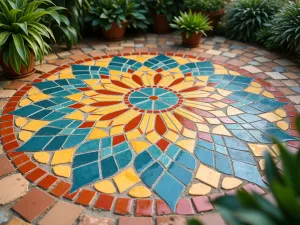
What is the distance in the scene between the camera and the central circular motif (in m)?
2.61

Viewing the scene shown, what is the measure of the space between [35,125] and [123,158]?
0.89 metres

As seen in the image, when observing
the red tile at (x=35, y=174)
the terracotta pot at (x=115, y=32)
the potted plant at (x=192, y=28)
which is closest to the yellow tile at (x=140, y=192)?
the red tile at (x=35, y=174)

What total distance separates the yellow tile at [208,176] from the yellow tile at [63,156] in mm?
916

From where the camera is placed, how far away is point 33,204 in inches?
63.7

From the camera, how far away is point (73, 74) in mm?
3176

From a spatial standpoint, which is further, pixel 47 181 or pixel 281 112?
pixel 281 112

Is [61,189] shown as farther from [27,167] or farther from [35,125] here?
[35,125]

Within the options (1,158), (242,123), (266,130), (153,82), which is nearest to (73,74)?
Result: (153,82)

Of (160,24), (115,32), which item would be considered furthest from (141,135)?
(160,24)

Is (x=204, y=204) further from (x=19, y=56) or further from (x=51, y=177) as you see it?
(x=19, y=56)

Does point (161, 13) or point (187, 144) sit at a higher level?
point (161, 13)

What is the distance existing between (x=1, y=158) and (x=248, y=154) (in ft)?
5.94

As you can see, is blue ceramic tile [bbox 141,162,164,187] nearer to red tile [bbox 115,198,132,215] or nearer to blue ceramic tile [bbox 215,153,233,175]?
red tile [bbox 115,198,132,215]

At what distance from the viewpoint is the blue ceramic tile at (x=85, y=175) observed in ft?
5.76
